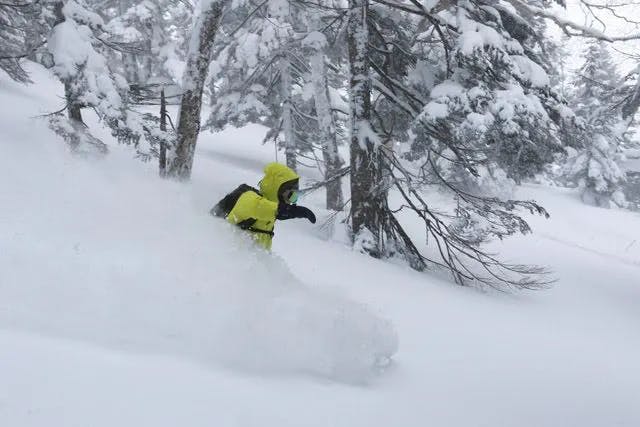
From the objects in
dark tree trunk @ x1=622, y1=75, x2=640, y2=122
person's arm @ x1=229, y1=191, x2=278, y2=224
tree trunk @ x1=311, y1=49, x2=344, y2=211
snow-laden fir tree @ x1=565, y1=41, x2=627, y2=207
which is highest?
dark tree trunk @ x1=622, y1=75, x2=640, y2=122

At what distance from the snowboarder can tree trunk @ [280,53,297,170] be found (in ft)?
35.4

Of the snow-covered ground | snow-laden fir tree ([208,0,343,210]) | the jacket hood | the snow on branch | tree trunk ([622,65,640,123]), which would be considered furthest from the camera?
snow-laden fir tree ([208,0,343,210])

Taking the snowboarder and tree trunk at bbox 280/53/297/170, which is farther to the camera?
tree trunk at bbox 280/53/297/170

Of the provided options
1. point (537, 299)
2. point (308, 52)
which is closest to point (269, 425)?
point (537, 299)

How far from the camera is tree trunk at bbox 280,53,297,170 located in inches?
609

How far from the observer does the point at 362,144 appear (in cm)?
859

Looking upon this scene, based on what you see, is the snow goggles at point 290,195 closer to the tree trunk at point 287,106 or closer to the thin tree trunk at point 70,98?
the thin tree trunk at point 70,98

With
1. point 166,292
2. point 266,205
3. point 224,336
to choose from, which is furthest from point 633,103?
point 166,292

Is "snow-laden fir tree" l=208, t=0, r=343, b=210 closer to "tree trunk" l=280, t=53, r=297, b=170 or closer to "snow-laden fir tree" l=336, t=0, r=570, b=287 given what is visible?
"tree trunk" l=280, t=53, r=297, b=170

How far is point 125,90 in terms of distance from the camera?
9.01m

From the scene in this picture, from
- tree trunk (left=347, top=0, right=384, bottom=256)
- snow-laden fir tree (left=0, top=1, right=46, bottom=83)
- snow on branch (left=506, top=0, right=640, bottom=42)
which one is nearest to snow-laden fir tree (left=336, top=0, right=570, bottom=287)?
tree trunk (left=347, top=0, right=384, bottom=256)

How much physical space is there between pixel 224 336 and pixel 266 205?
1.43 meters

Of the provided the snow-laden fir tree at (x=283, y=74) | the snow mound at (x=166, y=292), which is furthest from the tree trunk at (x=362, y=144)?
the snow mound at (x=166, y=292)

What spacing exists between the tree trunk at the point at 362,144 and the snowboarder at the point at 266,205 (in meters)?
3.86
